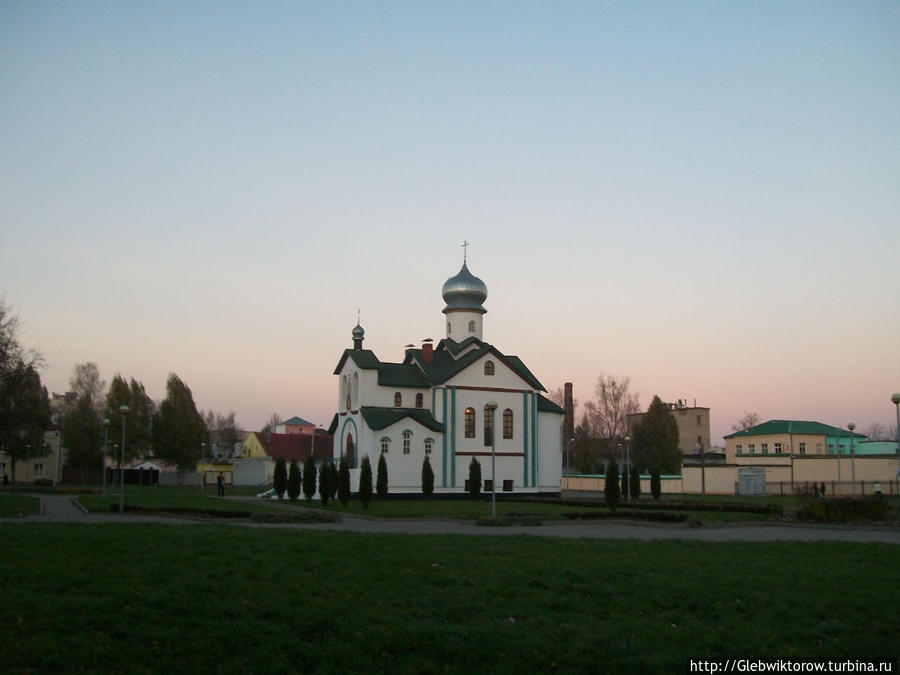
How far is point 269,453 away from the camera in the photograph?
7062 centimetres

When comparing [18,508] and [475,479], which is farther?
[475,479]

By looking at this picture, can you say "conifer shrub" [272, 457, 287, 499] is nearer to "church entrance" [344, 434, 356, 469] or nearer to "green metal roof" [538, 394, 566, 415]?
"church entrance" [344, 434, 356, 469]

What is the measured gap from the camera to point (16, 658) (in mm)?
8195

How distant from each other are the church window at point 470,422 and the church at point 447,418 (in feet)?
0.19

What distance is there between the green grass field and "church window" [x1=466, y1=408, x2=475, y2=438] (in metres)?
33.2

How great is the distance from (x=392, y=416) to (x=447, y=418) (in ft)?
11.4

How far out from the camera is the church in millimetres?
46531

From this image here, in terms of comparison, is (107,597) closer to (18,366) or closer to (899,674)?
(899,674)

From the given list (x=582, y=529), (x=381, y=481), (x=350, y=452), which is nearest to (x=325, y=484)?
(x=381, y=481)

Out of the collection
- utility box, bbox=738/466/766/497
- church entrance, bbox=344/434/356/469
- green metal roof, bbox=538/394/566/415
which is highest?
green metal roof, bbox=538/394/566/415

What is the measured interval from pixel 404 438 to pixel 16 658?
1514 inches

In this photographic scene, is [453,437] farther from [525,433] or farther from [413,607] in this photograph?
[413,607]

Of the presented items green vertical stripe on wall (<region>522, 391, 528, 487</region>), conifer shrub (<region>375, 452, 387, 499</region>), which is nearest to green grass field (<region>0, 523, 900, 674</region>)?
conifer shrub (<region>375, 452, 387, 499</region>)

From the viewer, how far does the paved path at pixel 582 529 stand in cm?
2056
